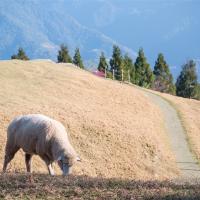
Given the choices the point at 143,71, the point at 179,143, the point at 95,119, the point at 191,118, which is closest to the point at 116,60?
the point at 143,71

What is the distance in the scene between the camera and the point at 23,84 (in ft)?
138

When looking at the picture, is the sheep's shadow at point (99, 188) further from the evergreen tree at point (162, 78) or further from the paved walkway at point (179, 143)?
the evergreen tree at point (162, 78)

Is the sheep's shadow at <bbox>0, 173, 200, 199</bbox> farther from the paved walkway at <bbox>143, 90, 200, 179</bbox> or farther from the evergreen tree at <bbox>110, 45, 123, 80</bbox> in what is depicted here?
the evergreen tree at <bbox>110, 45, 123, 80</bbox>

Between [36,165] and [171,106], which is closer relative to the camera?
[36,165]

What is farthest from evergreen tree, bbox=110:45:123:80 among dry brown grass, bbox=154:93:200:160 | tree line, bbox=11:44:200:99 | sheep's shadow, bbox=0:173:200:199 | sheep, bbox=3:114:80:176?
sheep's shadow, bbox=0:173:200:199

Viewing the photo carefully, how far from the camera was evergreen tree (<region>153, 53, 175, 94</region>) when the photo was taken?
300 ft

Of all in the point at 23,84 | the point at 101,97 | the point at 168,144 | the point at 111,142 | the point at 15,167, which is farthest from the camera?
the point at 101,97

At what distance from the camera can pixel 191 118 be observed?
4788 cm

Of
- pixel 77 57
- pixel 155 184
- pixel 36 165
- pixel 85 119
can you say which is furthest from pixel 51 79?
pixel 77 57

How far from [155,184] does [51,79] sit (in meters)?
34.6

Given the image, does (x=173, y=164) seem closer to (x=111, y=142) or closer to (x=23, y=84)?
(x=111, y=142)

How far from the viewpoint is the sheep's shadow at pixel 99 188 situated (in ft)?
37.6

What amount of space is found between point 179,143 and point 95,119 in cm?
748

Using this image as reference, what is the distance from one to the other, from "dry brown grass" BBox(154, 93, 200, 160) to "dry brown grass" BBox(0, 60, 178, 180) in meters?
2.06
